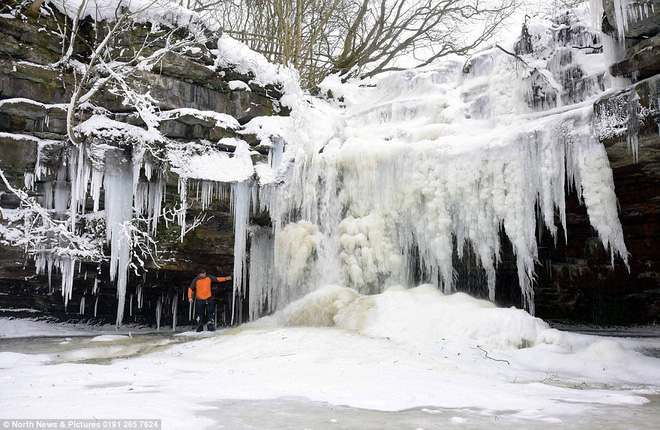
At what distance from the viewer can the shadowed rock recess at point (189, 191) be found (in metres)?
7.59

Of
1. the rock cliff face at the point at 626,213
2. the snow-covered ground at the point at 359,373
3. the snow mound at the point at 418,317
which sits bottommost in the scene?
the snow-covered ground at the point at 359,373

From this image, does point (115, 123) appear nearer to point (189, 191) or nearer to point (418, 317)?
point (189, 191)

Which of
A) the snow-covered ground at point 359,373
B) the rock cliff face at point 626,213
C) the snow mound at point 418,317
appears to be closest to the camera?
the snow-covered ground at point 359,373

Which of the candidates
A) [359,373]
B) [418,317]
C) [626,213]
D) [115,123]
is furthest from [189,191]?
[626,213]

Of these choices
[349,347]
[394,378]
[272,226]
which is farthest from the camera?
[272,226]

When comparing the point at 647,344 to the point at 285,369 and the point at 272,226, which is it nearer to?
the point at 285,369

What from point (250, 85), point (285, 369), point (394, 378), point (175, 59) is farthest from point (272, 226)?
point (394, 378)

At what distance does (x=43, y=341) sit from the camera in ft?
28.0

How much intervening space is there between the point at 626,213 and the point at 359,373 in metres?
5.25

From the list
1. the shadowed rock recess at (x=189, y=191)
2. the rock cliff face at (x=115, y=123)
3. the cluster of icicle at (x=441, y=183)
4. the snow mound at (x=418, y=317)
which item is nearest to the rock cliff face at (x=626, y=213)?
the shadowed rock recess at (x=189, y=191)

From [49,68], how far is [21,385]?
6.34 metres

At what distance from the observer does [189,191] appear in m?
9.27

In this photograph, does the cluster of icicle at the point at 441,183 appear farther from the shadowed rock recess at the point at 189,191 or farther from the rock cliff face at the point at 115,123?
the rock cliff face at the point at 115,123

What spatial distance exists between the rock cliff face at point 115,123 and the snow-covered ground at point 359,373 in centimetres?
189
